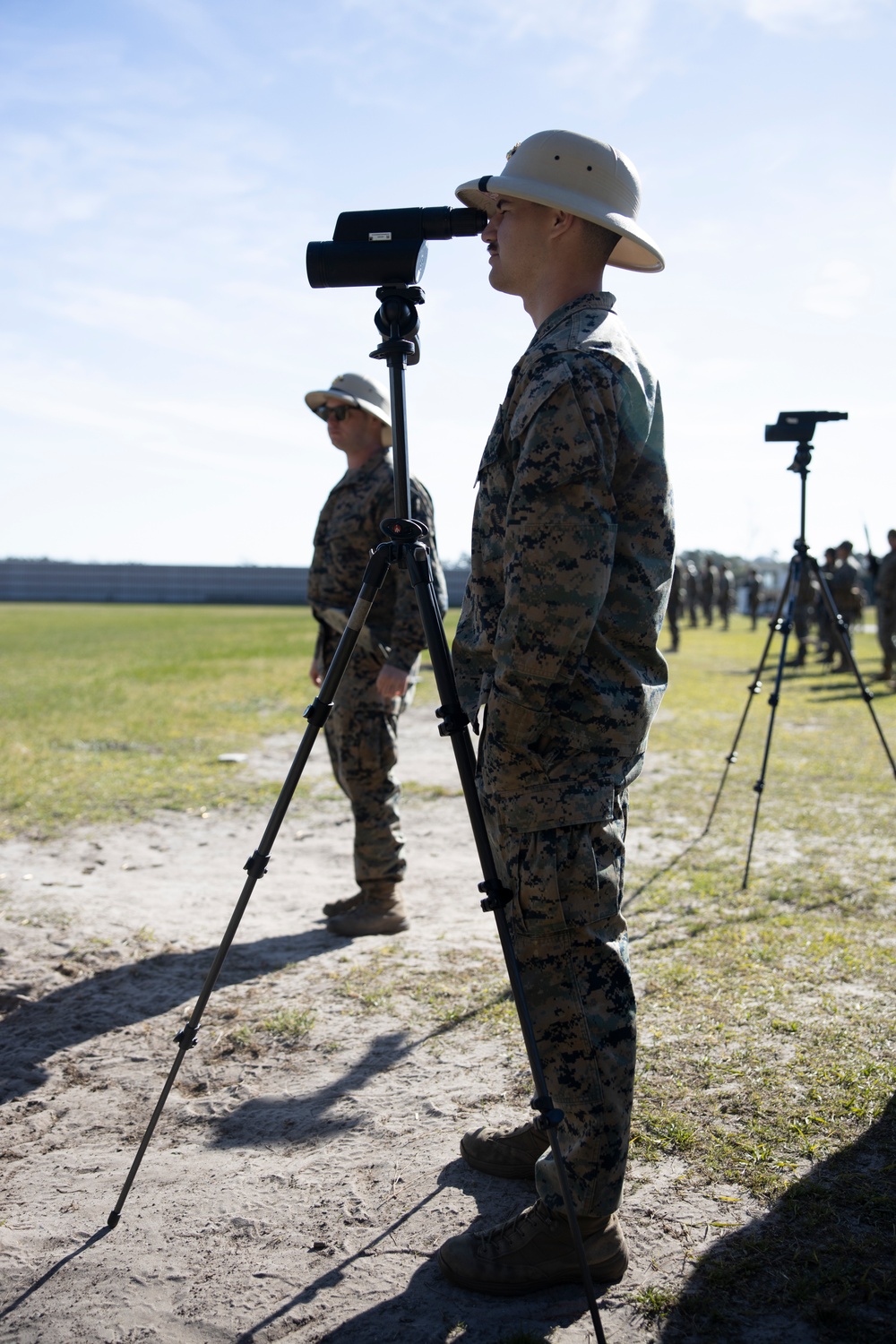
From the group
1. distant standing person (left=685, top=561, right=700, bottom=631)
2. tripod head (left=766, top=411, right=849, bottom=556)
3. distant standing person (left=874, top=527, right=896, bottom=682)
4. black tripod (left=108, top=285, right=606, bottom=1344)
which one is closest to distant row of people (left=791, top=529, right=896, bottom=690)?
distant standing person (left=874, top=527, right=896, bottom=682)

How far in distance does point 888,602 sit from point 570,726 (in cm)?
1531

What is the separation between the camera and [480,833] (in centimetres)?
233

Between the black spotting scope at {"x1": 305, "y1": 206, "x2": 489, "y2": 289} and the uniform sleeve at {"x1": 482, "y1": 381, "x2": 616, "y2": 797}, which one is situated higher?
the black spotting scope at {"x1": 305, "y1": 206, "x2": 489, "y2": 289}

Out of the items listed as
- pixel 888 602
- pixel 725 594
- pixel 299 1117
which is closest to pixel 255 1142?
pixel 299 1117

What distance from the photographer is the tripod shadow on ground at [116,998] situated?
360 cm

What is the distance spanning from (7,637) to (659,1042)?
93.7 feet

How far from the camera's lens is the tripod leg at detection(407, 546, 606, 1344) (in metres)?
2.18

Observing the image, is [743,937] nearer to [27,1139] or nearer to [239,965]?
[239,965]

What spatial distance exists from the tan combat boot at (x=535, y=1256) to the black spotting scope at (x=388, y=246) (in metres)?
2.26

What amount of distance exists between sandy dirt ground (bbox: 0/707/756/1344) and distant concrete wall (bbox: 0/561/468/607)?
2730 inches

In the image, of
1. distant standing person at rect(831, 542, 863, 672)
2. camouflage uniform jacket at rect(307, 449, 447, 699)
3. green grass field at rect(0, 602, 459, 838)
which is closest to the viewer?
camouflage uniform jacket at rect(307, 449, 447, 699)

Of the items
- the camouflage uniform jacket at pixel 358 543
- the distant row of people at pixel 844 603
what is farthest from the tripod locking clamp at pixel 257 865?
the distant row of people at pixel 844 603

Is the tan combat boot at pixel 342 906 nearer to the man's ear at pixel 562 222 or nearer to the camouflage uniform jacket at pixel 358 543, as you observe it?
the camouflage uniform jacket at pixel 358 543

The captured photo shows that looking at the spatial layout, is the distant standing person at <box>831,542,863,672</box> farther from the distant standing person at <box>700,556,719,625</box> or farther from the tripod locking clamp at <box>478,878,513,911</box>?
the distant standing person at <box>700,556,719,625</box>
